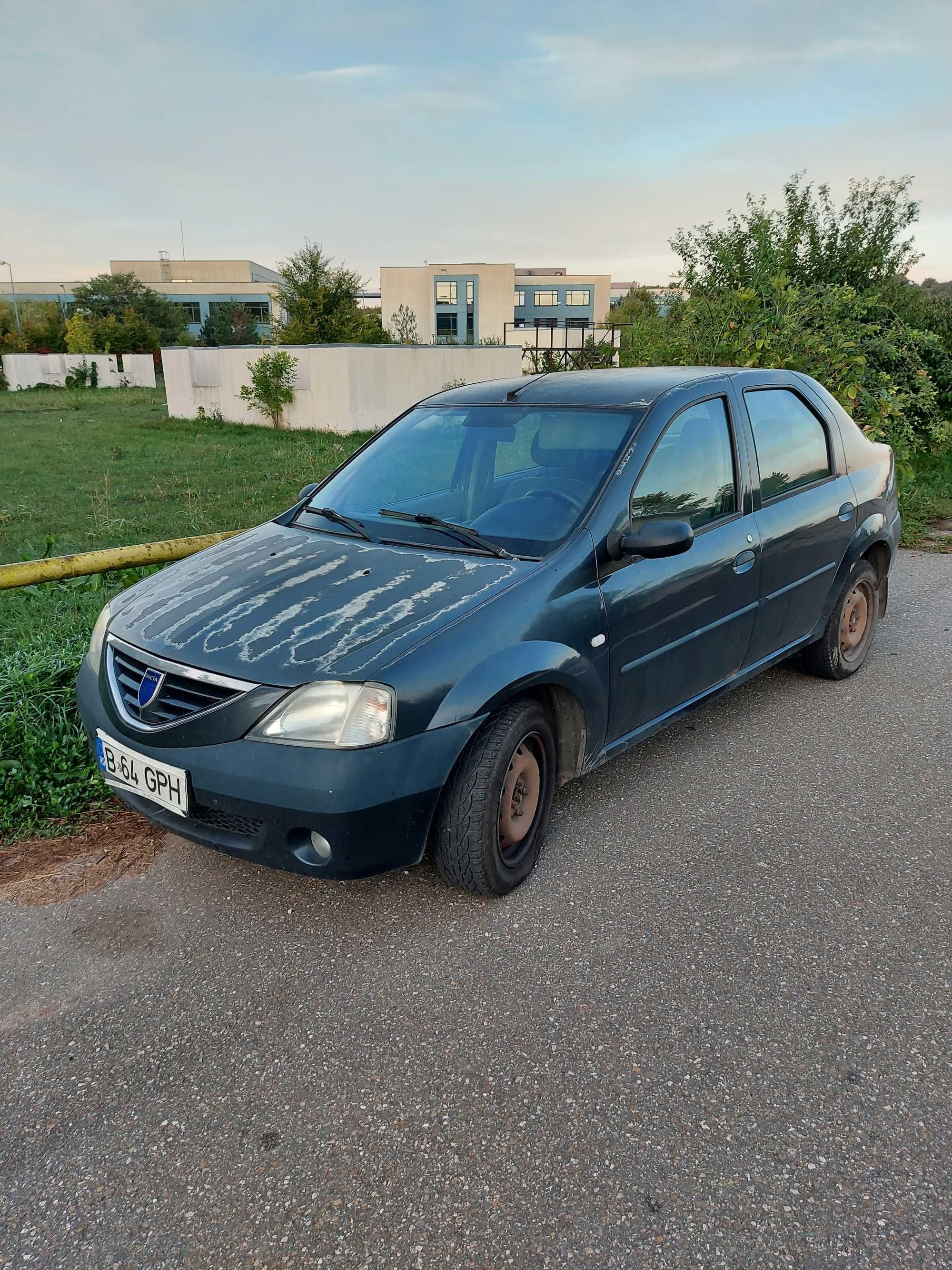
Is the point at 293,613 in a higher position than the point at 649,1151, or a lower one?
higher

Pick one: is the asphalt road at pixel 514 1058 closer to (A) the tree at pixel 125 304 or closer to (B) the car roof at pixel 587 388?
(B) the car roof at pixel 587 388

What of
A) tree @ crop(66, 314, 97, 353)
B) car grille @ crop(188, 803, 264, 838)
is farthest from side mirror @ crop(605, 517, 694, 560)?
tree @ crop(66, 314, 97, 353)

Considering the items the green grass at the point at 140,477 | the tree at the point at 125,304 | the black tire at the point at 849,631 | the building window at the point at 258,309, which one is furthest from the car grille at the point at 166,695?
the building window at the point at 258,309

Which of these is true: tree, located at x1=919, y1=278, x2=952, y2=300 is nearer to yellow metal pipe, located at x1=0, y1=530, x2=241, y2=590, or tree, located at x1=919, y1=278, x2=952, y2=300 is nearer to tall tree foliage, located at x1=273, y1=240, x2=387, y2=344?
yellow metal pipe, located at x1=0, y1=530, x2=241, y2=590

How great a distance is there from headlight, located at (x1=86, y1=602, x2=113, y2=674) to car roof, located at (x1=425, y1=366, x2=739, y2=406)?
176 cm

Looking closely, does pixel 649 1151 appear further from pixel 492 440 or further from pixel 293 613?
pixel 492 440

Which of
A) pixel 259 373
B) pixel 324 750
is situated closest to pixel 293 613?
pixel 324 750

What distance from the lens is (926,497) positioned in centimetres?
995

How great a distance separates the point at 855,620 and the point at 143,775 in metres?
3.85

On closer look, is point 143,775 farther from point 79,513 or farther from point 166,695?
point 79,513

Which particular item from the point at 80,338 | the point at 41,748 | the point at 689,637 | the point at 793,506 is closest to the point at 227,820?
the point at 41,748

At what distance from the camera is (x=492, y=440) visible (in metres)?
3.83

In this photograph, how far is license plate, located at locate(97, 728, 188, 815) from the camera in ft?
8.97

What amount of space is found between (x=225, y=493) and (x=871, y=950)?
1018cm
